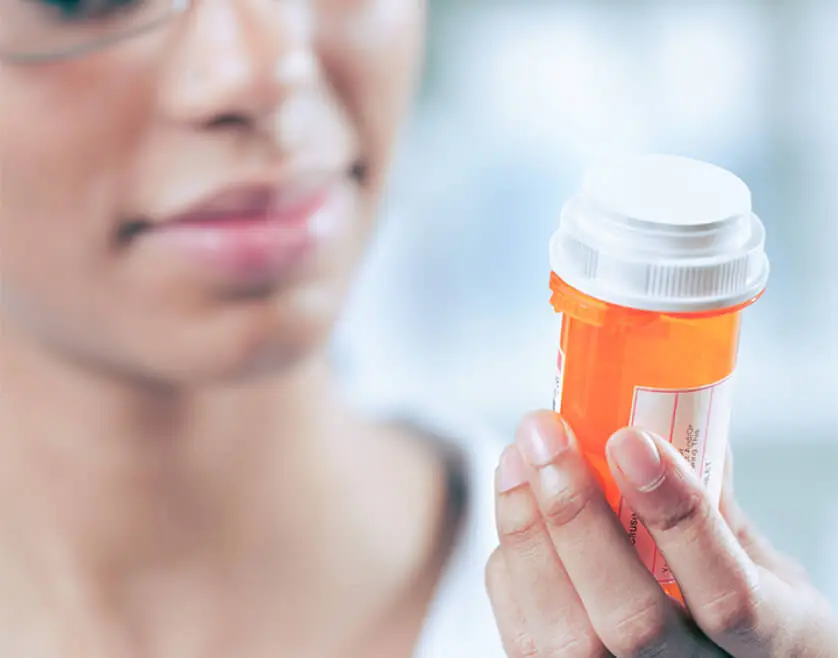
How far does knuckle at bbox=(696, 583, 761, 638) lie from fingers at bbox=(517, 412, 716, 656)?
0.06 ft

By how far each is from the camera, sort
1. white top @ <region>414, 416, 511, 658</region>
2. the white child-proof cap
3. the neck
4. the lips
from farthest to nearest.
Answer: white top @ <region>414, 416, 511, 658</region>
the neck
the lips
the white child-proof cap

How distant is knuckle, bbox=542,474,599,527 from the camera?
602 mm

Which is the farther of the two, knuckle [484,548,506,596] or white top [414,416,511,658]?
white top [414,416,511,658]

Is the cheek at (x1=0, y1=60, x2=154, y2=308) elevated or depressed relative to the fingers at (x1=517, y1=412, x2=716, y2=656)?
elevated

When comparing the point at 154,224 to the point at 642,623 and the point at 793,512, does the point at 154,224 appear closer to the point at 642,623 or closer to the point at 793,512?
the point at 642,623

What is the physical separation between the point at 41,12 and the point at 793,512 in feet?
5.01

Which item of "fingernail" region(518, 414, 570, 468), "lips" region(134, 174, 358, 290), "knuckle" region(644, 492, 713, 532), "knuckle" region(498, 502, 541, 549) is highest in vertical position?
"lips" region(134, 174, 358, 290)

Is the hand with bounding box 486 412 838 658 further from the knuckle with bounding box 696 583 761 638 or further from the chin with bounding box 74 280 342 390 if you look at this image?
the chin with bounding box 74 280 342 390

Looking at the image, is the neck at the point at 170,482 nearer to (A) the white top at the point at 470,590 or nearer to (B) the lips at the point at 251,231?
(A) the white top at the point at 470,590

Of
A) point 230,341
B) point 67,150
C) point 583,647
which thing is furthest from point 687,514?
point 67,150

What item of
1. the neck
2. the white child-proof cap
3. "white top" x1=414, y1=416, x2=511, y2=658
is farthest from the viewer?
"white top" x1=414, y1=416, x2=511, y2=658

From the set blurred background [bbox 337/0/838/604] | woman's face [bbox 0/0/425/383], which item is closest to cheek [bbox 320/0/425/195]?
woman's face [bbox 0/0/425/383]

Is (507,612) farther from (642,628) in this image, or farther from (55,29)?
(55,29)

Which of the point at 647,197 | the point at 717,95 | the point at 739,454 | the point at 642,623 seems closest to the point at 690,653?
the point at 642,623
